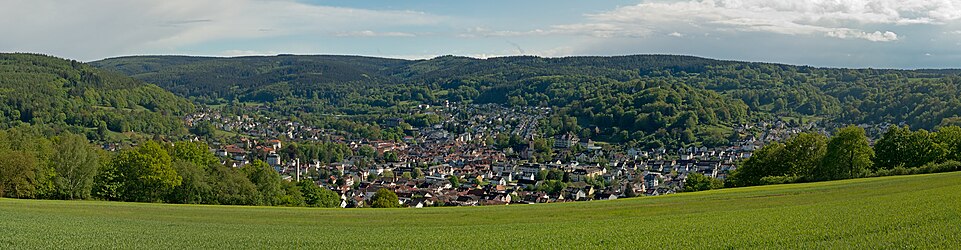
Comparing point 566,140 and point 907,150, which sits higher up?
point 907,150

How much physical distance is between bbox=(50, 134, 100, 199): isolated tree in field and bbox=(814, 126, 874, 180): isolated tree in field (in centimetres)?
4967

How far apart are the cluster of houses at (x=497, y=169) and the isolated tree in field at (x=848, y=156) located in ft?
107

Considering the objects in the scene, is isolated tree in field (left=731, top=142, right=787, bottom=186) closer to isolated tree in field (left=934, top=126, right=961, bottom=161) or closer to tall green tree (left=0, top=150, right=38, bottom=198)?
isolated tree in field (left=934, top=126, right=961, bottom=161)

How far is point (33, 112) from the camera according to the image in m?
150

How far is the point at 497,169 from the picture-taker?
127875 millimetres

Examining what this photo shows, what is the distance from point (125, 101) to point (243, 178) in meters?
157

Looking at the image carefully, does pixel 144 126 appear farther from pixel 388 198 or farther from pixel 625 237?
pixel 625 237

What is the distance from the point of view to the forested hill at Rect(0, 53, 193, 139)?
149 m

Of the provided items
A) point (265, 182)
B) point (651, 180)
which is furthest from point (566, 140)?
point (265, 182)

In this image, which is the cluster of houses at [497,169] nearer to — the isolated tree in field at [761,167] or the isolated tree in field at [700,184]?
the isolated tree in field at [700,184]

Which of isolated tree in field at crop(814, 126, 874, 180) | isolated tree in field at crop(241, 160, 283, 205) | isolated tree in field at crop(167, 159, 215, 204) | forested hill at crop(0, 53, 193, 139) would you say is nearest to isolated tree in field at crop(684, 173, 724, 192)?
isolated tree in field at crop(814, 126, 874, 180)

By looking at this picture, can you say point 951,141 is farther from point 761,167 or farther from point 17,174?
point 17,174

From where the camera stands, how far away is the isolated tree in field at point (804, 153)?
5688 cm

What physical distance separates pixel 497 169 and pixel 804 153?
73.6 meters
